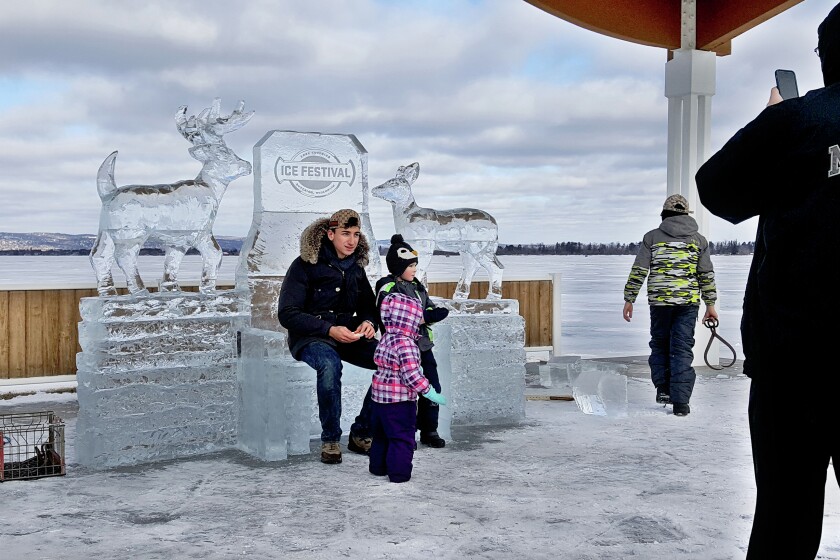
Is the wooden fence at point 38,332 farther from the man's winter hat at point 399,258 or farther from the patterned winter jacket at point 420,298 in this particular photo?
the man's winter hat at point 399,258

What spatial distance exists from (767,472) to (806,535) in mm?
152

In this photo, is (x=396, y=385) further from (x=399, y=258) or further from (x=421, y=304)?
(x=399, y=258)

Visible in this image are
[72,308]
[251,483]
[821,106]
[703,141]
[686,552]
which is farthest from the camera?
[703,141]

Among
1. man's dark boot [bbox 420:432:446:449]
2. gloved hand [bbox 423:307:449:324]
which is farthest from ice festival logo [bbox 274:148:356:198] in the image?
man's dark boot [bbox 420:432:446:449]

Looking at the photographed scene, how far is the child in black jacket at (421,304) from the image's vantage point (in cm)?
447

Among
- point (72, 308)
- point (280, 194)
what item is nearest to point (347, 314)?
point (280, 194)

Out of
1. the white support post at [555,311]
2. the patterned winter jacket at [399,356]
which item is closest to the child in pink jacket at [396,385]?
the patterned winter jacket at [399,356]

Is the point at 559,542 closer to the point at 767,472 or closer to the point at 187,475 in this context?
the point at 767,472

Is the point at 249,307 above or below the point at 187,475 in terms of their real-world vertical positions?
above

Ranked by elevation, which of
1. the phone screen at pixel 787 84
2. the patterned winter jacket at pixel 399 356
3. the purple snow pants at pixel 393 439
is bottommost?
the purple snow pants at pixel 393 439

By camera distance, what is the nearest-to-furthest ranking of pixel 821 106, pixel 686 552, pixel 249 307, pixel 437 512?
pixel 821 106 → pixel 686 552 → pixel 437 512 → pixel 249 307

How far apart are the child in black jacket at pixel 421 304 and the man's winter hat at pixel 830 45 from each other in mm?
2791

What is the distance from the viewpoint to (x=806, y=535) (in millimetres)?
1793

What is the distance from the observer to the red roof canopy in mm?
8070
